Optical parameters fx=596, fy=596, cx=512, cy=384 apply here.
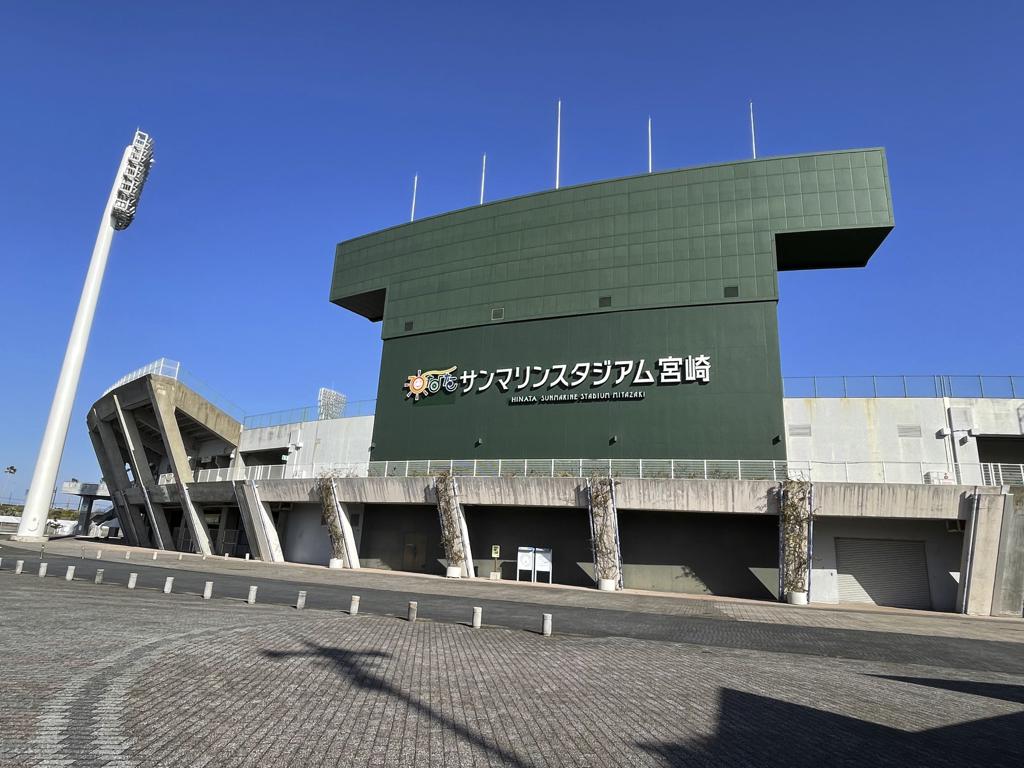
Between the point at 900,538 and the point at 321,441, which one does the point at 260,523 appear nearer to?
the point at 321,441

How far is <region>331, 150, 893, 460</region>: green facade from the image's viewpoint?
31.7 metres

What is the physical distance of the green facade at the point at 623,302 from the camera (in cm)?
3169

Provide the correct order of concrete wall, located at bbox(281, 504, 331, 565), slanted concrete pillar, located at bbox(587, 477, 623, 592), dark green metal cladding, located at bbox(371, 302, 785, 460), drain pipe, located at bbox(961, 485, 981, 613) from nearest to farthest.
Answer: drain pipe, located at bbox(961, 485, 981, 613) → slanted concrete pillar, located at bbox(587, 477, 623, 592) → dark green metal cladding, located at bbox(371, 302, 785, 460) → concrete wall, located at bbox(281, 504, 331, 565)

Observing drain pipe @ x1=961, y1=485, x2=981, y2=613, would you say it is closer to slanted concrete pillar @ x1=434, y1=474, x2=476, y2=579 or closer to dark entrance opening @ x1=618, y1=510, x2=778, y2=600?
dark entrance opening @ x1=618, y1=510, x2=778, y2=600

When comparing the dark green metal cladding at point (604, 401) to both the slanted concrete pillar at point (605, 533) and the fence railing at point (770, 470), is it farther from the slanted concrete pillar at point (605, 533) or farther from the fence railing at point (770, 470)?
the slanted concrete pillar at point (605, 533)

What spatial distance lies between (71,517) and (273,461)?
4044 inches

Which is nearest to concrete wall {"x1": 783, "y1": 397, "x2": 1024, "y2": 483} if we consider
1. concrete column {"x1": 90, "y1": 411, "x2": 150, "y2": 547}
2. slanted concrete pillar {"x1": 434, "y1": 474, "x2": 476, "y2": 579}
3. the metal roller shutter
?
the metal roller shutter

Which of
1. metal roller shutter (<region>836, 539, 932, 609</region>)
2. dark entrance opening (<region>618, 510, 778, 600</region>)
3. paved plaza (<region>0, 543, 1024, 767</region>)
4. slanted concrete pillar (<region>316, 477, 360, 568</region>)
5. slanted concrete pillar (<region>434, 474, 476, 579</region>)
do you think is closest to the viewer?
paved plaza (<region>0, 543, 1024, 767</region>)

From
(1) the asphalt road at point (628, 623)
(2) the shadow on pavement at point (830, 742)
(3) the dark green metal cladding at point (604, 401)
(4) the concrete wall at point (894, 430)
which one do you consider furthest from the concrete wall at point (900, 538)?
(2) the shadow on pavement at point (830, 742)

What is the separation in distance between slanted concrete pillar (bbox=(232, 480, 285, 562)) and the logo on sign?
38.2 ft

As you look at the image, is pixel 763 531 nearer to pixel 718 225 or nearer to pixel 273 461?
pixel 718 225

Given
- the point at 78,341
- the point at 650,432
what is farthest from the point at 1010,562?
the point at 78,341

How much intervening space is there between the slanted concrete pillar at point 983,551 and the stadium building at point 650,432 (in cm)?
8

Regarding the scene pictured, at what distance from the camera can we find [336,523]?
1369 inches
